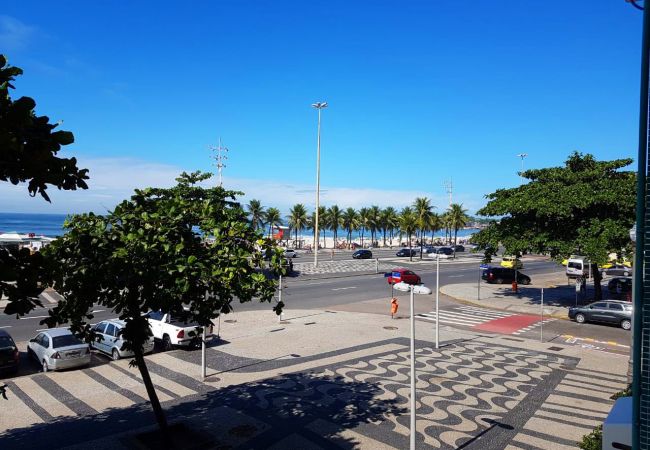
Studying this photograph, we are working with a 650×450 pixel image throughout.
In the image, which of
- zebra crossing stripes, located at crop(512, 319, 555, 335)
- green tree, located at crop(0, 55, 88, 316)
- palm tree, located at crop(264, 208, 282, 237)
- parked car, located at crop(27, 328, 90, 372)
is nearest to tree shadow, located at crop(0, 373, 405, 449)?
parked car, located at crop(27, 328, 90, 372)

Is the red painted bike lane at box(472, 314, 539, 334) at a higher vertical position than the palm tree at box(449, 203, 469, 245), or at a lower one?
lower

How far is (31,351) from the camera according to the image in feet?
57.2

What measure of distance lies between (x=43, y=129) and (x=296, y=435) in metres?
9.16

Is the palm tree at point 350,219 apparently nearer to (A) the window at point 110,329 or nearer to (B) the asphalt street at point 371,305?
(B) the asphalt street at point 371,305

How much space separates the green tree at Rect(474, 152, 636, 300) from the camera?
26188 millimetres

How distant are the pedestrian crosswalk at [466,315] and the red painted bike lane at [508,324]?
502 millimetres

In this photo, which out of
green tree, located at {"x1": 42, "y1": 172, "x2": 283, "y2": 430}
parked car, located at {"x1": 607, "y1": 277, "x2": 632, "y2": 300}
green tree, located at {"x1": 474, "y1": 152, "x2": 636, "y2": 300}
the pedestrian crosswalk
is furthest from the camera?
parked car, located at {"x1": 607, "y1": 277, "x2": 632, "y2": 300}

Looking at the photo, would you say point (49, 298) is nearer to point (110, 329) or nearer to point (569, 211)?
point (110, 329)

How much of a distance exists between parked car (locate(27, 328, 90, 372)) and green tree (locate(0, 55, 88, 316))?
12.9 metres

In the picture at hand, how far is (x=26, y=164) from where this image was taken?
14.9ft

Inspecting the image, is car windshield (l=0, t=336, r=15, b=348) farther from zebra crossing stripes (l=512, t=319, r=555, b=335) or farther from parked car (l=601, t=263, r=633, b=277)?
parked car (l=601, t=263, r=633, b=277)

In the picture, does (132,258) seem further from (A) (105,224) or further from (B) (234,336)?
(B) (234,336)

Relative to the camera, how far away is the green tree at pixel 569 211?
26.2 metres

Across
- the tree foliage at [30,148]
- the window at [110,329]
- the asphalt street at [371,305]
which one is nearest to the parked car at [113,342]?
the window at [110,329]
